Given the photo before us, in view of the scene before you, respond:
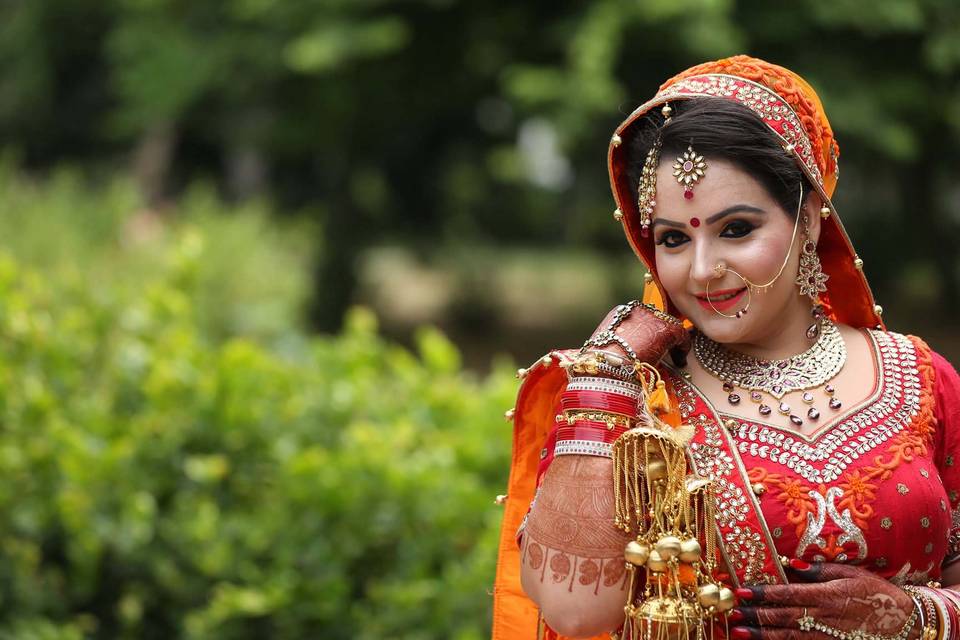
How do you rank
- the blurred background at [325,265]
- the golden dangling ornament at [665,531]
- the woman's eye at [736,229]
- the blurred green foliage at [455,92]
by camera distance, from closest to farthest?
the golden dangling ornament at [665,531]
the woman's eye at [736,229]
the blurred background at [325,265]
the blurred green foliage at [455,92]

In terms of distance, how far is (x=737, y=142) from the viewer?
182 centimetres

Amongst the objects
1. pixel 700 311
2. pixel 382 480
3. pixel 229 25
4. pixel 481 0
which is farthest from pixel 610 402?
pixel 229 25

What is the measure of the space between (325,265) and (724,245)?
10520 mm

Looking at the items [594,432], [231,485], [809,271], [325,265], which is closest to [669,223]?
[809,271]

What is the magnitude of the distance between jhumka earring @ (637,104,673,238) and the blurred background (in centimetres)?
21

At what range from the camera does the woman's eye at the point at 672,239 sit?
1887 mm

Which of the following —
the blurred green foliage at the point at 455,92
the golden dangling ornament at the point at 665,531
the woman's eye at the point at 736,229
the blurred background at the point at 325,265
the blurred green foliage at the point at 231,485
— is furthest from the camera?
the blurred green foliage at the point at 455,92

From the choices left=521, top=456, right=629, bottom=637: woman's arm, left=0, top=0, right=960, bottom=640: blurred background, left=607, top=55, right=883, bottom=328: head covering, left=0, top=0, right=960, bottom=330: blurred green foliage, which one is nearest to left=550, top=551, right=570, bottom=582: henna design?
left=521, top=456, right=629, bottom=637: woman's arm

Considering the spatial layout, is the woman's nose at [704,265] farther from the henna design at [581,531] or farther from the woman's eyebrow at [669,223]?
the henna design at [581,531]

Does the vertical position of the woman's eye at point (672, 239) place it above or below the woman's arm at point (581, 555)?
above

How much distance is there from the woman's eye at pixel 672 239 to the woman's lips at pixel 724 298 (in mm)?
100

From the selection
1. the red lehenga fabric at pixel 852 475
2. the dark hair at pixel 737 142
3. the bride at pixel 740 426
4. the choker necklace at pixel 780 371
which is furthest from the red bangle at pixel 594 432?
the dark hair at pixel 737 142

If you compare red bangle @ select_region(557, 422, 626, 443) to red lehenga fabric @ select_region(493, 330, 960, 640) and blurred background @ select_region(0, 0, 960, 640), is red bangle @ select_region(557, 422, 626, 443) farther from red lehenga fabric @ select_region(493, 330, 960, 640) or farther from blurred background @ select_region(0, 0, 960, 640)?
blurred background @ select_region(0, 0, 960, 640)

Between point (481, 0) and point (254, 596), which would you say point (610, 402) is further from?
point (481, 0)
